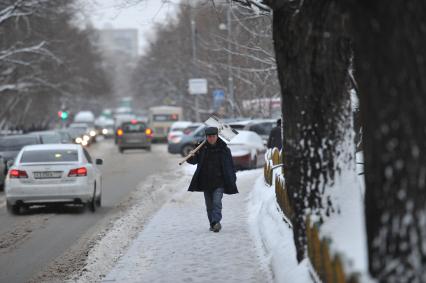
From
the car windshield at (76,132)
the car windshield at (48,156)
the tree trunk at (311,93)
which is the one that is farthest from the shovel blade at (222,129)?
the car windshield at (76,132)

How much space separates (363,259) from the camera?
780cm

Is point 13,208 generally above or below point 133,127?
below

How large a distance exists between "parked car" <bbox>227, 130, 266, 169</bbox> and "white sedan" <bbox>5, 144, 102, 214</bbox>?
11.9 meters

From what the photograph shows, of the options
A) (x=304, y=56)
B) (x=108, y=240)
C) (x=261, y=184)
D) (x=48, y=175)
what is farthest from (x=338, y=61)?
(x=261, y=184)

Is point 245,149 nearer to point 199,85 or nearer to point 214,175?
point 214,175

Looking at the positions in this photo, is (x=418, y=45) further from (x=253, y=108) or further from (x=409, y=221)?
(x=253, y=108)

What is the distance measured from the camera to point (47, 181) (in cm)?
1858

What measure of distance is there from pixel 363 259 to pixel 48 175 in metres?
11.6

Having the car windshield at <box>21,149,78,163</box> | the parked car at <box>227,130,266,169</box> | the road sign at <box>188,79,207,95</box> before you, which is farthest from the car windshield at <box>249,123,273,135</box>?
the road sign at <box>188,79,207,95</box>

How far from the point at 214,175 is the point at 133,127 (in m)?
38.7

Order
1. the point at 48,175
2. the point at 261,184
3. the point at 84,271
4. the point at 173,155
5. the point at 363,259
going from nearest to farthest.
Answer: the point at 363,259 < the point at 84,271 < the point at 48,175 < the point at 261,184 < the point at 173,155

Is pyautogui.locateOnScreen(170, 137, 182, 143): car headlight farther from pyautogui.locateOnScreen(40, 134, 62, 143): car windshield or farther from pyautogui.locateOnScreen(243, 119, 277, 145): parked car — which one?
pyautogui.locateOnScreen(243, 119, 277, 145): parked car

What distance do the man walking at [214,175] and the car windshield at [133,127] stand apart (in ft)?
126

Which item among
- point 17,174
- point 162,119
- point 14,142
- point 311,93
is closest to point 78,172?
point 17,174
